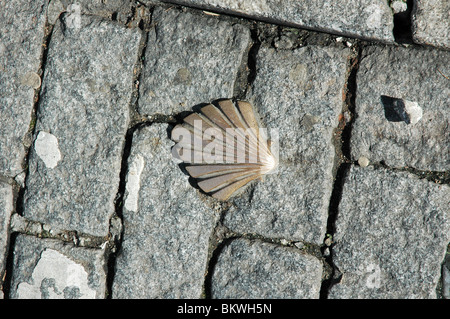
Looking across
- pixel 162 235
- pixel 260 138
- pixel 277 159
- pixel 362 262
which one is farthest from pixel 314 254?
pixel 162 235

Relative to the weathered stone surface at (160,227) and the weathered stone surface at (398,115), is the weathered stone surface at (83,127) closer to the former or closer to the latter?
the weathered stone surface at (160,227)

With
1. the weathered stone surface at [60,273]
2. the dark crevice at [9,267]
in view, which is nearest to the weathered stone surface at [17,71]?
Result: the dark crevice at [9,267]


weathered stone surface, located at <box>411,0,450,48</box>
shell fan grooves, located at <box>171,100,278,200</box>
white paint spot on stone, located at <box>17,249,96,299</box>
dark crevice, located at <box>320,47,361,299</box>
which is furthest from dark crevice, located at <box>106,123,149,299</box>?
weathered stone surface, located at <box>411,0,450,48</box>

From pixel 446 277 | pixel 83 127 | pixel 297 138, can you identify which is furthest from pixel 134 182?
pixel 446 277

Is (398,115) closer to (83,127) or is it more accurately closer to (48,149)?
(83,127)

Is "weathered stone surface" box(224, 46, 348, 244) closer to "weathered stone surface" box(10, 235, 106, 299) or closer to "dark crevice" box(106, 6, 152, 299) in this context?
"dark crevice" box(106, 6, 152, 299)

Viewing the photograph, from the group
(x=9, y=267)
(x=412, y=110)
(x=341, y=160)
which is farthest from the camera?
(x=9, y=267)
